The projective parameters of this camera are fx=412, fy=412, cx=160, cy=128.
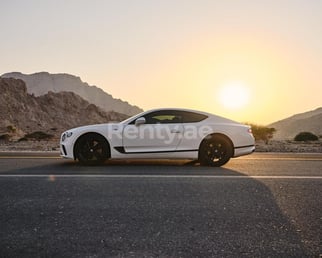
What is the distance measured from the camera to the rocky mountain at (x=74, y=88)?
131250 millimetres

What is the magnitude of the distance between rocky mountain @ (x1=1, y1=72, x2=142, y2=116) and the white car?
12107cm

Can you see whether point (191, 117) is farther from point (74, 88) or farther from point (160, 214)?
point (74, 88)

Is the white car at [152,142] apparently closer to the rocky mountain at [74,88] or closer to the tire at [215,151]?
the tire at [215,151]

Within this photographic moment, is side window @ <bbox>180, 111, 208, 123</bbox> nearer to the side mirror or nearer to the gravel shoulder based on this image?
the side mirror

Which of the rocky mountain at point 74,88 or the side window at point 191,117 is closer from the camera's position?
the side window at point 191,117

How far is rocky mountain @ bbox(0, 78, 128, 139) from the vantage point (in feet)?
202

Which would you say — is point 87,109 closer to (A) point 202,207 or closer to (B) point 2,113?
(B) point 2,113

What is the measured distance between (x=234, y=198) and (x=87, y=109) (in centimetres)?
7780

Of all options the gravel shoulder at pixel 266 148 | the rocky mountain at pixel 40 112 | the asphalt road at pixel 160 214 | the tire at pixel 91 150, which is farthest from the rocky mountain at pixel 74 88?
the asphalt road at pixel 160 214

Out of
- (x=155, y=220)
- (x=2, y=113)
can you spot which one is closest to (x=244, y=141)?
(x=155, y=220)

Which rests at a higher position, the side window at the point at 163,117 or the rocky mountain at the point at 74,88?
the rocky mountain at the point at 74,88

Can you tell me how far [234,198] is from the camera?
5.61 metres

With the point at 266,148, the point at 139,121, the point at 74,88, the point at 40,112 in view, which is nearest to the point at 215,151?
the point at 139,121

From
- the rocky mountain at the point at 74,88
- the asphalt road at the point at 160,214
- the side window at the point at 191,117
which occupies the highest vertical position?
the rocky mountain at the point at 74,88
